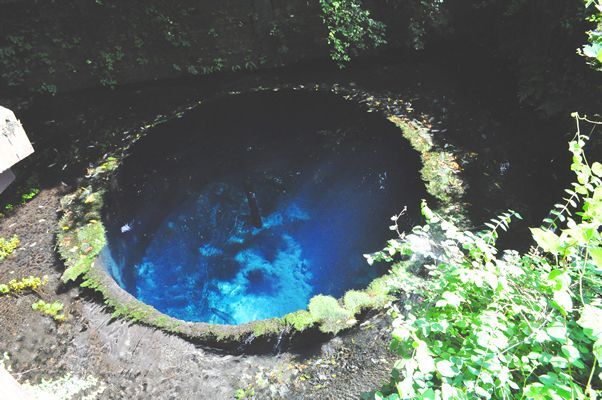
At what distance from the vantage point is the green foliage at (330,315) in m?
3.77

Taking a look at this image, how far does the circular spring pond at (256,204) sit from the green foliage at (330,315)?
1.33 metres

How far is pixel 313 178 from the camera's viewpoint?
6.74 metres

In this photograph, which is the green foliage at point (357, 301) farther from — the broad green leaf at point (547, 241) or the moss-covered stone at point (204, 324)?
the broad green leaf at point (547, 241)

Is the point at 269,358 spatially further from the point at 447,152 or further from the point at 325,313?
the point at 447,152

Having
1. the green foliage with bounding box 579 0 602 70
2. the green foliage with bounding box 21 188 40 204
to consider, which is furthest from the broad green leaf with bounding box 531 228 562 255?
the green foliage with bounding box 21 188 40 204

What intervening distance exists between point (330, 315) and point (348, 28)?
5810mm

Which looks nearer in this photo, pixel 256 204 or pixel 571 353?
pixel 571 353

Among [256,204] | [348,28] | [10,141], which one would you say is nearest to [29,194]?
[256,204]

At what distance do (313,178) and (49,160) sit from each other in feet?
13.9

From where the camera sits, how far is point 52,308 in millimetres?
4312

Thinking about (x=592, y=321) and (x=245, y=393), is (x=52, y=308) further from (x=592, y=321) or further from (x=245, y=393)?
(x=592, y=321)

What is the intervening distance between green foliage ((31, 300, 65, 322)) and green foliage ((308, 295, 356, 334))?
2697 mm

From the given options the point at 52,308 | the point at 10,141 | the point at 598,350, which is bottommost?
the point at 52,308

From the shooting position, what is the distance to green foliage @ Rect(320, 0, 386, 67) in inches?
293
